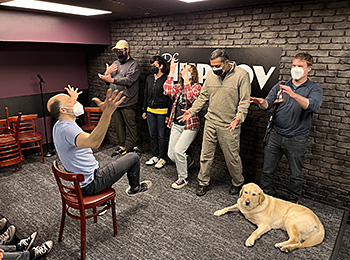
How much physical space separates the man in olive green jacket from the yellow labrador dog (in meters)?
0.63

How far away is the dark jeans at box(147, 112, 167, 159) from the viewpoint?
4.53 meters

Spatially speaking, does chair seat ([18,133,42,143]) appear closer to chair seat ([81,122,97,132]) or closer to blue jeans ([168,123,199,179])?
chair seat ([81,122,97,132])

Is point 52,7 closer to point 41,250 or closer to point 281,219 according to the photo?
point 41,250

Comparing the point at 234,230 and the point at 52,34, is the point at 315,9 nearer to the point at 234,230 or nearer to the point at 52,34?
the point at 234,230

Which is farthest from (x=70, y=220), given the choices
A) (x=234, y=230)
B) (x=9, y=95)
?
(x=9, y=95)

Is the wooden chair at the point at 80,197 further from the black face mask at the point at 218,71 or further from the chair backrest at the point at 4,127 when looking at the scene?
the chair backrest at the point at 4,127

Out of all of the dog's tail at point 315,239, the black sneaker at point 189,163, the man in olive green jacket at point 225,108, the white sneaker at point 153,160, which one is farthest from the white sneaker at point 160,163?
the dog's tail at point 315,239

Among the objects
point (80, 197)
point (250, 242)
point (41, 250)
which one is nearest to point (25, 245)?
point (41, 250)

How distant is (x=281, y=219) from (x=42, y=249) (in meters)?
2.37

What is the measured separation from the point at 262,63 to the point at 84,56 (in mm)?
3928

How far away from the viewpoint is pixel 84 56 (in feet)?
19.4

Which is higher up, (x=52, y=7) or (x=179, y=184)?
(x=52, y=7)

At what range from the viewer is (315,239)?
106 inches

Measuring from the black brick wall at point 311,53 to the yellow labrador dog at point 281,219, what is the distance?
2.59 feet
